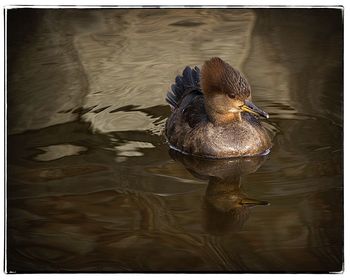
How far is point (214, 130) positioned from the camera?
8.52 m

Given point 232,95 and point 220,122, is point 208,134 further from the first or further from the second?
point 232,95

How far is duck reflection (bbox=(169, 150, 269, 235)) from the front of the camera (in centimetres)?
695

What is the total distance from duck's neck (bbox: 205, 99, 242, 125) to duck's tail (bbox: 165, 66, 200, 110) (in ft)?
1.99

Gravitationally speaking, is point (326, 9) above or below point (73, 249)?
above

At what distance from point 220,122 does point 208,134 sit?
0.59 feet

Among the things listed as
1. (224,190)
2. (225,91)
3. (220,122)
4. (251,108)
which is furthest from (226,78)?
(224,190)

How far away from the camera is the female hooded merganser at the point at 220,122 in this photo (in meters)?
8.27

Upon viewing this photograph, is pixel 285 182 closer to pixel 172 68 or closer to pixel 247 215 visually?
pixel 247 215

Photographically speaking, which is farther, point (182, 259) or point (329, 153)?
point (329, 153)

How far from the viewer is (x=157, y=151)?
8328mm

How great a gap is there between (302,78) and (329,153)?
1235 mm

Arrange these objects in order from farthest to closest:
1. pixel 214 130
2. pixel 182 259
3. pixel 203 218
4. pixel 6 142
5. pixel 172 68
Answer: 1. pixel 172 68
2. pixel 214 130
3. pixel 6 142
4. pixel 203 218
5. pixel 182 259

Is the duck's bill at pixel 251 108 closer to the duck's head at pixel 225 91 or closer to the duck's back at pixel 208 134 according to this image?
the duck's head at pixel 225 91

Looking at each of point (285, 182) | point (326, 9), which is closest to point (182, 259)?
point (285, 182)
